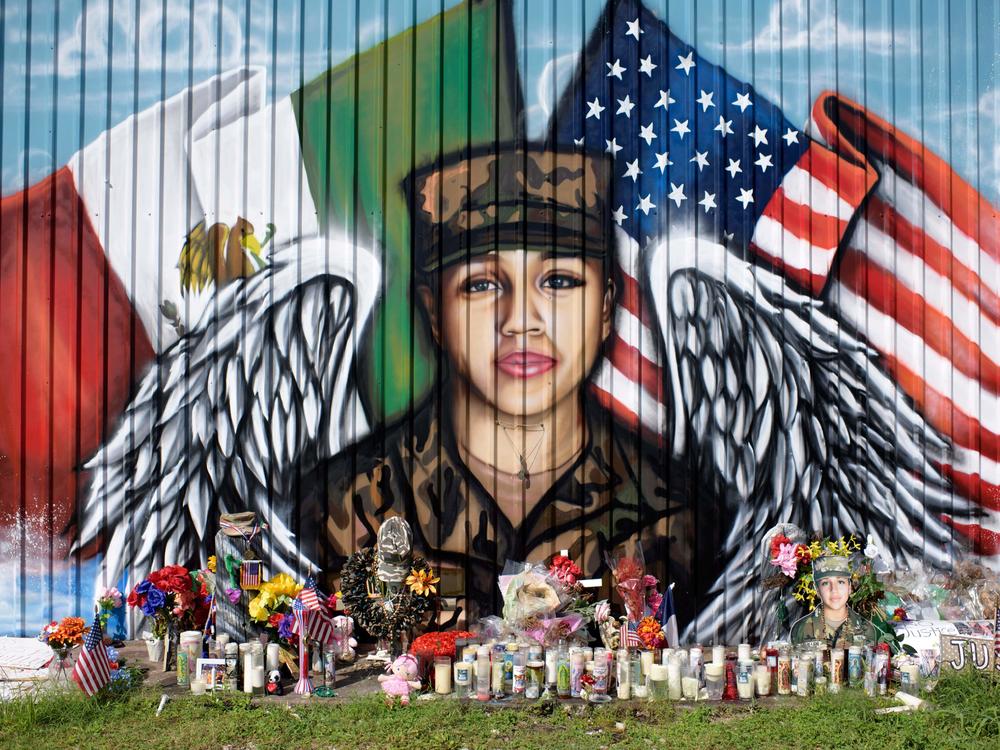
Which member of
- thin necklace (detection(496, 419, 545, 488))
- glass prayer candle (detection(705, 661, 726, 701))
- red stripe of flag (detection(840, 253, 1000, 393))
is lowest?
glass prayer candle (detection(705, 661, 726, 701))

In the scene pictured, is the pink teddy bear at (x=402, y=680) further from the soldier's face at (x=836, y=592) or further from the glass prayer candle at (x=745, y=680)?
the soldier's face at (x=836, y=592)

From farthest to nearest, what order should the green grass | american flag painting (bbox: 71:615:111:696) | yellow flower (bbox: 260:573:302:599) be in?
yellow flower (bbox: 260:573:302:599) → american flag painting (bbox: 71:615:111:696) → the green grass

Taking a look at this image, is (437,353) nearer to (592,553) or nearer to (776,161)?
(592,553)

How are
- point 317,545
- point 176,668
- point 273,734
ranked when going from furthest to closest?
point 317,545, point 176,668, point 273,734

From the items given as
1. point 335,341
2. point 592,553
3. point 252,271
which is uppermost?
point 252,271

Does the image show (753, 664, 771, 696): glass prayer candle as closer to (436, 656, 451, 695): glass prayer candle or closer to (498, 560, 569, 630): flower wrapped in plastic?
(498, 560, 569, 630): flower wrapped in plastic

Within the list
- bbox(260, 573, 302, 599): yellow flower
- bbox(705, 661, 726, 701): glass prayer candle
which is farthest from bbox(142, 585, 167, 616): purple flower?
bbox(705, 661, 726, 701): glass prayer candle

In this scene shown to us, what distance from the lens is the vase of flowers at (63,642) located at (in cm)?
556

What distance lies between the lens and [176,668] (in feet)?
19.7

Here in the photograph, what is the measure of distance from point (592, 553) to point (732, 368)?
1.60 m

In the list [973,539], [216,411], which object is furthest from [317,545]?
[973,539]

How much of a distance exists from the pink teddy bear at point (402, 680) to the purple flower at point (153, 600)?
1.41 meters

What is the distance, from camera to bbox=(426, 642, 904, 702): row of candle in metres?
5.57

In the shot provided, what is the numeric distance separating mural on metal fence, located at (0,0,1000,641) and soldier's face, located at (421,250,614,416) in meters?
0.02
